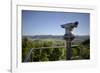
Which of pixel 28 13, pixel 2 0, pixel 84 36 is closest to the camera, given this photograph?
pixel 2 0

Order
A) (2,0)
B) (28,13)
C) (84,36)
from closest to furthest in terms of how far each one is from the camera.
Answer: (2,0) < (28,13) < (84,36)

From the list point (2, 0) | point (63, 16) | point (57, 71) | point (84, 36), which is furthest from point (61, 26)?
point (2, 0)

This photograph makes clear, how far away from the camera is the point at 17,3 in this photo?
81.9 inches

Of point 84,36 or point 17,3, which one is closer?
point 17,3

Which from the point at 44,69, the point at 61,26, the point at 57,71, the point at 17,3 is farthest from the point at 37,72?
the point at 17,3

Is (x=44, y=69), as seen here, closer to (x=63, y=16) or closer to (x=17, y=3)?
(x=63, y=16)

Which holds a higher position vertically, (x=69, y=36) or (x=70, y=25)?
(x=70, y=25)

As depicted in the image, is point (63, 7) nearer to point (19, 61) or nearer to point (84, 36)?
point (84, 36)

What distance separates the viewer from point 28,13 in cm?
218

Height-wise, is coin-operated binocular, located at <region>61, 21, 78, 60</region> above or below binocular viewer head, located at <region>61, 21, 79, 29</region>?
below

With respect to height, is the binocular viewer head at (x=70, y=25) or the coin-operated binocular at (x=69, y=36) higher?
the binocular viewer head at (x=70, y=25)

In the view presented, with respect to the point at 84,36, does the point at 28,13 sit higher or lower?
higher

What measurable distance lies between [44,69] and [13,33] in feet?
1.82

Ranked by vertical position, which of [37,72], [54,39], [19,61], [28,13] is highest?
[28,13]
